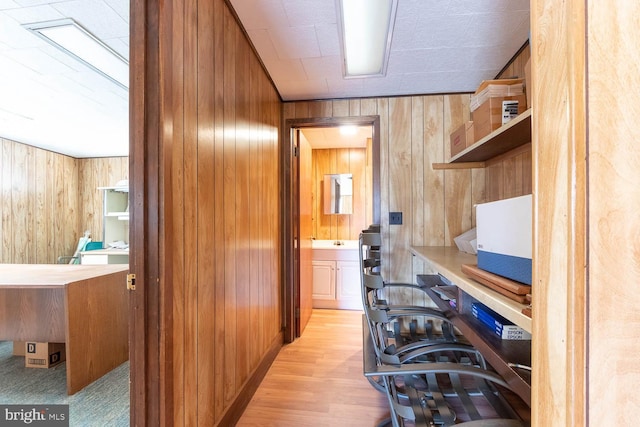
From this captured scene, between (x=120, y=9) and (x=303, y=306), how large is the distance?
2.59 metres

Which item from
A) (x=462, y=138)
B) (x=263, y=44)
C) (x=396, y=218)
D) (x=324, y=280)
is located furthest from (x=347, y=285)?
(x=263, y=44)

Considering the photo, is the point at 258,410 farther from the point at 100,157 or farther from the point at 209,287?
the point at 100,157

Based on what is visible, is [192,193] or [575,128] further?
[192,193]

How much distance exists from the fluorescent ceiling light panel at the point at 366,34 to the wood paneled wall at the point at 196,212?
0.63 metres

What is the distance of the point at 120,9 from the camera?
1.36 m

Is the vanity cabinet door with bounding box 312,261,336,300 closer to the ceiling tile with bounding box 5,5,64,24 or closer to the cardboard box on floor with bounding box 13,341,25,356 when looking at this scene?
the cardboard box on floor with bounding box 13,341,25,356

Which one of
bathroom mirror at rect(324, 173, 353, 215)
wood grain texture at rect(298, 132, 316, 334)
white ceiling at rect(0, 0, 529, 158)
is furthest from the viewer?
bathroom mirror at rect(324, 173, 353, 215)

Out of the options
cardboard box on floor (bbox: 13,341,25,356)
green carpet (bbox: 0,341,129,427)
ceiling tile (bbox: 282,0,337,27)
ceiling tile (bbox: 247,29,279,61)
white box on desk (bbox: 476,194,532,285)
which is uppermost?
ceiling tile (bbox: 247,29,279,61)

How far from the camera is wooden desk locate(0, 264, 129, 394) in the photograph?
5.85 ft

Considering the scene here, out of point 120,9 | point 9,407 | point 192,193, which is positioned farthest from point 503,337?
point 9,407

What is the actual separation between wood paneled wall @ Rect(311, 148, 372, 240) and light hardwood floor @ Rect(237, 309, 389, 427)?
1561 mm

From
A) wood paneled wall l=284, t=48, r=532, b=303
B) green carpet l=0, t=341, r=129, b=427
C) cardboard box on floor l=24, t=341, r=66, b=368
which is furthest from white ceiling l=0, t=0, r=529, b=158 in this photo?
green carpet l=0, t=341, r=129, b=427

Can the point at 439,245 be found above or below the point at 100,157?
below
